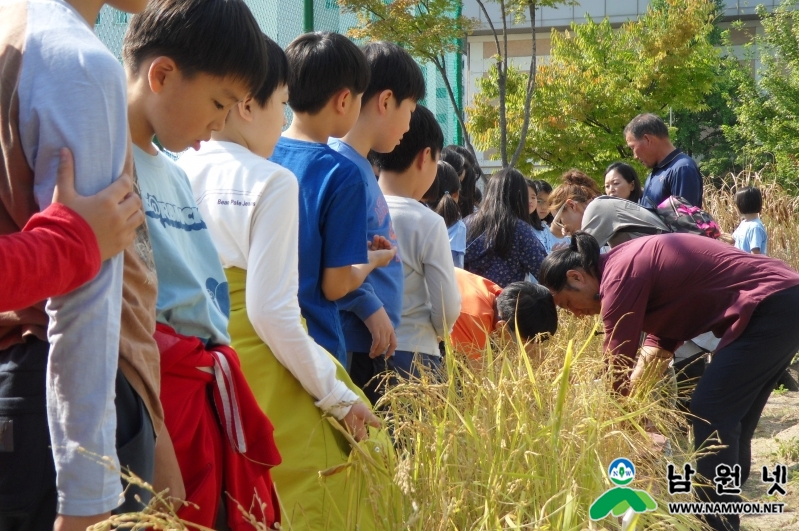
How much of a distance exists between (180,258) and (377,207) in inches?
46.4

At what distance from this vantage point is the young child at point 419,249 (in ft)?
10.2

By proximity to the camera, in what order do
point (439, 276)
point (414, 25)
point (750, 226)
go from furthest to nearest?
point (414, 25)
point (750, 226)
point (439, 276)

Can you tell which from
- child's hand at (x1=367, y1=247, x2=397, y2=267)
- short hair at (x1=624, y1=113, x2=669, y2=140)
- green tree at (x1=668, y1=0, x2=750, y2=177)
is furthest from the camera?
green tree at (x1=668, y1=0, x2=750, y2=177)

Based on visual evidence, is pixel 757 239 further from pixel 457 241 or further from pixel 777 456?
pixel 457 241

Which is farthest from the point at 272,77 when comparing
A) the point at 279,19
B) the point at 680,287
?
the point at 279,19

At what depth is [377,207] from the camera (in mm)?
2686

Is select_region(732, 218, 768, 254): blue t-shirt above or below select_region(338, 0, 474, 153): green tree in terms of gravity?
below

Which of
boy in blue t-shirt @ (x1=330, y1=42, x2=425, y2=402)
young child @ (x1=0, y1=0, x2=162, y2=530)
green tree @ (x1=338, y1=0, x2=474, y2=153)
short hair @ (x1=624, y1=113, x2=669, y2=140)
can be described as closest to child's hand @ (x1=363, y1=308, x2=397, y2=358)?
boy in blue t-shirt @ (x1=330, y1=42, x2=425, y2=402)

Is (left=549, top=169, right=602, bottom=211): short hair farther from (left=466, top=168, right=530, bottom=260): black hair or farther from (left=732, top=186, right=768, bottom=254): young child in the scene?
(left=732, top=186, right=768, bottom=254): young child

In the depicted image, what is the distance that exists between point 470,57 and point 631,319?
22.6 m

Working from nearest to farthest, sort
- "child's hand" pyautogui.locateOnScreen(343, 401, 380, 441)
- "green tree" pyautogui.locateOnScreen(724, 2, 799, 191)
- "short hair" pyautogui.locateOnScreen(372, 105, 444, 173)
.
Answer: "child's hand" pyautogui.locateOnScreen(343, 401, 380, 441), "short hair" pyautogui.locateOnScreen(372, 105, 444, 173), "green tree" pyautogui.locateOnScreen(724, 2, 799, 191)

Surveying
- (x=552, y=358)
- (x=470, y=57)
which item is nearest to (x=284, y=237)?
(x=552, y=358)

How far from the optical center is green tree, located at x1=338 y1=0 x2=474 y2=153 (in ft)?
29.2

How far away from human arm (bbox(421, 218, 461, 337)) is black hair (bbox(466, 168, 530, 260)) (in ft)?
4.56
